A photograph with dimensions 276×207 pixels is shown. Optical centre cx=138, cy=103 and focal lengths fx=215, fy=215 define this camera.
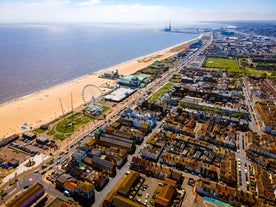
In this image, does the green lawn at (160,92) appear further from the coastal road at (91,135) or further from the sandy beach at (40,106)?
the sandy beach at (40,106)

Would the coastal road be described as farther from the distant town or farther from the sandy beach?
the sandy beach

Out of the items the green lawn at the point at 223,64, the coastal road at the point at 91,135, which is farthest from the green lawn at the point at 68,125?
the green lawn at the point at 223,64

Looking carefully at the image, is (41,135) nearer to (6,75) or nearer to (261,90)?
(6,75)

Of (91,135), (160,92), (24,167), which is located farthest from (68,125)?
(160,92)

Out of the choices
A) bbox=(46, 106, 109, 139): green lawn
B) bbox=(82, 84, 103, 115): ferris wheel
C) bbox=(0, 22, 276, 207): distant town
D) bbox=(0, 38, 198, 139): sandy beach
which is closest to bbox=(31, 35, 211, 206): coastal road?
bbox=(0, 22, 276, 207): distant town

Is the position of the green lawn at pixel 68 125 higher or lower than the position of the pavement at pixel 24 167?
higher

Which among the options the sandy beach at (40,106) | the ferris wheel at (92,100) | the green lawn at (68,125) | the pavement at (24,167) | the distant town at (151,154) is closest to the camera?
the distant town at (151,154)
